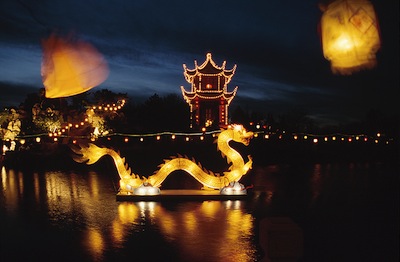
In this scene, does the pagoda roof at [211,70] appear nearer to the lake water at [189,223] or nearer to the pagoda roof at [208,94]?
the pagoda roof at [208,94]

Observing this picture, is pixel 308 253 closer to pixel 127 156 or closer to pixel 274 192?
pixel 274 192

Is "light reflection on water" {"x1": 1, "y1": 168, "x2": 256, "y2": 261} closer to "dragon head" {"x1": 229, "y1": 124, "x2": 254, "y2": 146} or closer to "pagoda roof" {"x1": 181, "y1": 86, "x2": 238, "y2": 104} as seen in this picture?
"dragon head" {"x1": 229, "y1": 124, "x2": 254, "y2": 146}

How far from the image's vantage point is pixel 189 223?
408 inches

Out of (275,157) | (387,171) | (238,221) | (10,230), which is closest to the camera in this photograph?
(10,230)

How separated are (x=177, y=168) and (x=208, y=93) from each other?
932 inches

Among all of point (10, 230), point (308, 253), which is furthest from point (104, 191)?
point (308, 253)

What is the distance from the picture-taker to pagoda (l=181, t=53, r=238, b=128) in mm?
37312

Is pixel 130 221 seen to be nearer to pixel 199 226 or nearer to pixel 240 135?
pixel 199 226

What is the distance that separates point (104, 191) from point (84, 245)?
7.15 meters

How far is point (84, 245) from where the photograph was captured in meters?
8.36

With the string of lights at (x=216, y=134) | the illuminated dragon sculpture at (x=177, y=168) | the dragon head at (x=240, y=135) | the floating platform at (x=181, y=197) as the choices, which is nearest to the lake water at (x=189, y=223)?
the floating platform at (x=181, y=197)

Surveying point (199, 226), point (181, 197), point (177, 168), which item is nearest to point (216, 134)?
point (177, 168)

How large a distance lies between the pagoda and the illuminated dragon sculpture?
74.7ft

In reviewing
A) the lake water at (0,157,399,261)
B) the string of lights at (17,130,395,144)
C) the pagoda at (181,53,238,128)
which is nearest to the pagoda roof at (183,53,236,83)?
the pagoda at (181,53,238,128)
